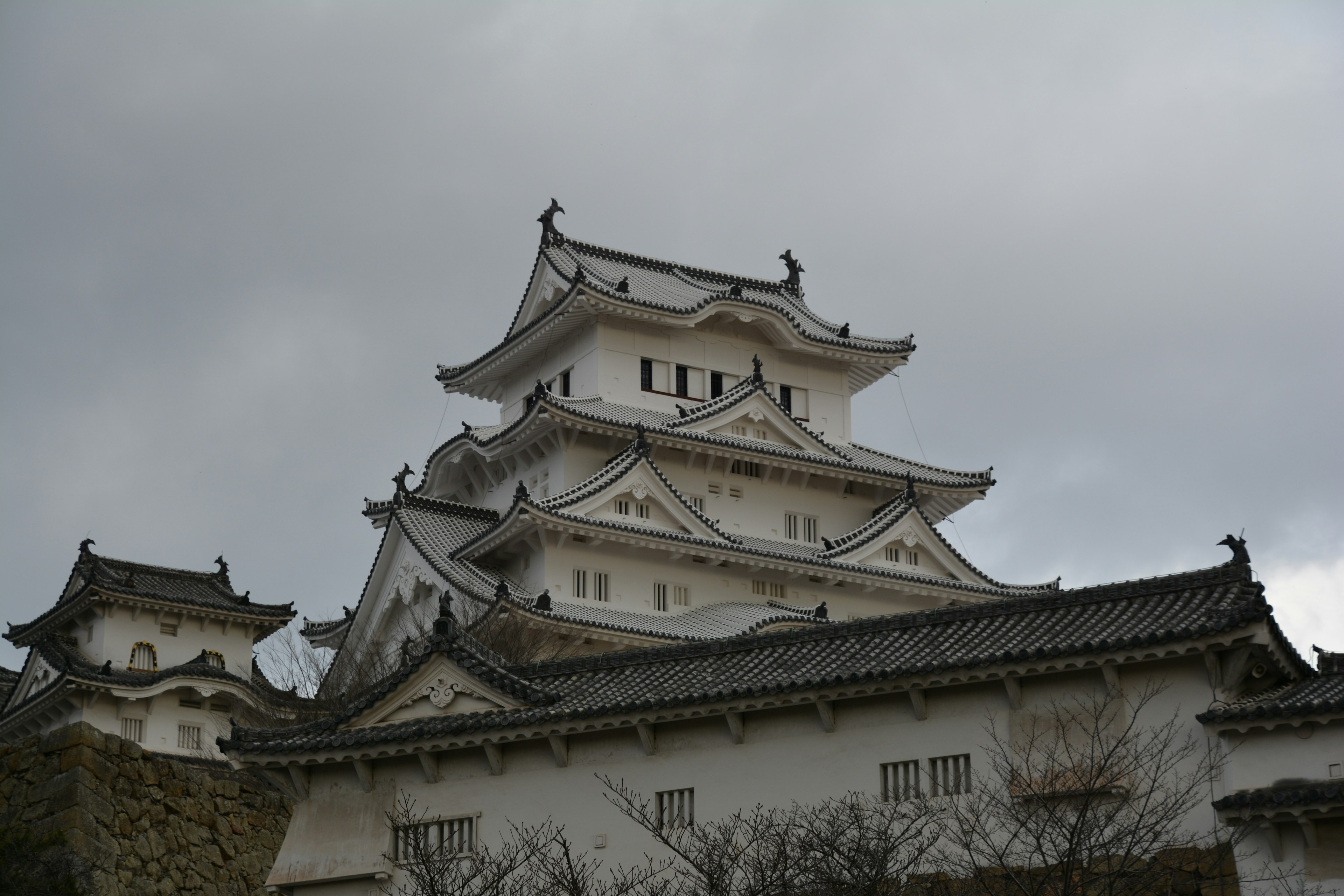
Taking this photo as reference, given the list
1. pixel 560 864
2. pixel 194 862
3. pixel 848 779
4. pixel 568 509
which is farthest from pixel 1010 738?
pixel 568 509

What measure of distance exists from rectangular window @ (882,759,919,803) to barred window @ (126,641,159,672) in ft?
94.6

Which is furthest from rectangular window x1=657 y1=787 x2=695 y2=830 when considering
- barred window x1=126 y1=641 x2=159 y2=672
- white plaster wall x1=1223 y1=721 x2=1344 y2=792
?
barred window x1=126 y1=641 x2=159 y2=672

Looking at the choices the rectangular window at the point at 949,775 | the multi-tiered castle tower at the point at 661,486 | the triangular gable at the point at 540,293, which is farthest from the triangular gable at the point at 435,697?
the triangular gable at the point at 540,293

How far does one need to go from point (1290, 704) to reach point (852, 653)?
204 inches

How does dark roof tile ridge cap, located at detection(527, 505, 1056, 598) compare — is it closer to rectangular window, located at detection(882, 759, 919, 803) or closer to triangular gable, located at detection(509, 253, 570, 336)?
triangular gable, located at detection(509, 253, 570, 336)

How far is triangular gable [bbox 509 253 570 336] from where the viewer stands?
47250 mm

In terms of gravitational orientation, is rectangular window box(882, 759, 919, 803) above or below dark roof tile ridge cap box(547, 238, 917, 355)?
below

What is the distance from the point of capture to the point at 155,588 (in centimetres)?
4438

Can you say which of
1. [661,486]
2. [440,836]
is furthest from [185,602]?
[440,836]

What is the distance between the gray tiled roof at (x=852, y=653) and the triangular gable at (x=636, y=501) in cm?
1741

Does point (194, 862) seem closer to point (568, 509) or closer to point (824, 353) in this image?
point (568, 509)

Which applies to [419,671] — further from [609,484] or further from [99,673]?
[99,673]

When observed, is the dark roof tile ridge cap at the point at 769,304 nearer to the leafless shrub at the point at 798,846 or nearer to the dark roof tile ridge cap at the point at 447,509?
the dark roof tile ridge cap at the point at 447,509

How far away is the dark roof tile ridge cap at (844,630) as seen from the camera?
20.0m
